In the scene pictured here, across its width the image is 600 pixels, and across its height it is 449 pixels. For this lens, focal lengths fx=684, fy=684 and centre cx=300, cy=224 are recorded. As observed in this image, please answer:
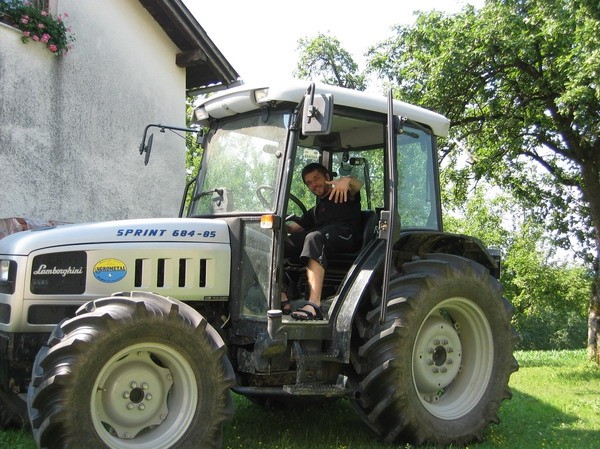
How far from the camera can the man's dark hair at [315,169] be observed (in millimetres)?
5082

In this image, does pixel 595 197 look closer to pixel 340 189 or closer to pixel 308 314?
pixel 340 189

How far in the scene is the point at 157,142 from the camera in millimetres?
10680

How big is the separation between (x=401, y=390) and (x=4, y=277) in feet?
8.69

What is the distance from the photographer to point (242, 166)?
4828 millimetres

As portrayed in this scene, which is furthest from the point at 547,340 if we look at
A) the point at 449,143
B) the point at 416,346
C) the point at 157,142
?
the point at 416,346

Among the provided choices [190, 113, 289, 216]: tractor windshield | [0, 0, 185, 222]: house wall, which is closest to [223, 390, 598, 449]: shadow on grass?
[190, 113, 289, 216]: tractor windshield

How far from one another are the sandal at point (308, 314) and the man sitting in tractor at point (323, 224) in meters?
0.08

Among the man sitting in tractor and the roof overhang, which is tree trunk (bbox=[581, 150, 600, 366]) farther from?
the man sitting in tractor

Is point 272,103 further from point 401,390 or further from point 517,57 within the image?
point 517,57

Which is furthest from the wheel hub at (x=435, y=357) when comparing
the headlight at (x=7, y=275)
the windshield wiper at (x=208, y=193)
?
the headlight at (x=7, y=275)

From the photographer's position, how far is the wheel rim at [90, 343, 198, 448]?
383cm

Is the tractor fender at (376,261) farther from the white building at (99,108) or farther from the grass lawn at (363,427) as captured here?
the white building at (99,108)

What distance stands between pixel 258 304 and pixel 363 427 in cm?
154

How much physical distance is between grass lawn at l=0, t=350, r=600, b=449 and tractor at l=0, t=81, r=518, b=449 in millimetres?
239
